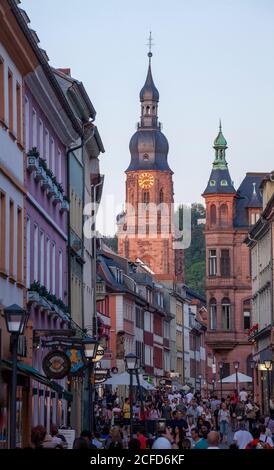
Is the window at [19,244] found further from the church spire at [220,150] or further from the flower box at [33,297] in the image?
the church spire at [220,150]

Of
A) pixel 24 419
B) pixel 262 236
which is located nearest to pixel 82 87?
pixel 24 419

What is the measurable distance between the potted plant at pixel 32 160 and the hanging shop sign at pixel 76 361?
6.38 meters

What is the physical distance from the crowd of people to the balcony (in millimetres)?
51250

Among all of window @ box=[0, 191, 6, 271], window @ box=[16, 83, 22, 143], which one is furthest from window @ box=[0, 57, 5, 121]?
window @ box=[16, 83, 22, 143]

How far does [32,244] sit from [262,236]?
2459 inches

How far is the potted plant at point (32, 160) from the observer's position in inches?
1399

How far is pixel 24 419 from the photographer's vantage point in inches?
1339

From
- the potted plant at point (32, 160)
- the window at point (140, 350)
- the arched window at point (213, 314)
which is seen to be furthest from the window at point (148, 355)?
the potted plant at point (32, 160)

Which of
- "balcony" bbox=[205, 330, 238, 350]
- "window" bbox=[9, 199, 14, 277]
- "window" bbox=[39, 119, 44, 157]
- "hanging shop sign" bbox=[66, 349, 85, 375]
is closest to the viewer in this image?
"window" bbox=[9, 199, 14, 277]

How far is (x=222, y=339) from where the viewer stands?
138m

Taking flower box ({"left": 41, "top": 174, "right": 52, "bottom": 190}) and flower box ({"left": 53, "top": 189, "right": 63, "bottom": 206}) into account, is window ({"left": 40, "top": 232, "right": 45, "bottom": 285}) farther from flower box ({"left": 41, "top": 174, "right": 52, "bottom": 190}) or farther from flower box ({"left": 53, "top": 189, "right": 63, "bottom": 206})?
flower box ({"left": 53, "top": 189, "right": 63, "bottom": 206})

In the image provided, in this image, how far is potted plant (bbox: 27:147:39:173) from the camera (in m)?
35.5

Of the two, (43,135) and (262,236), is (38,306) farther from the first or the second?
(262,236)

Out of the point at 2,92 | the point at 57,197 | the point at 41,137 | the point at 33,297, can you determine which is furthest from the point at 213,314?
the point at 2,92
